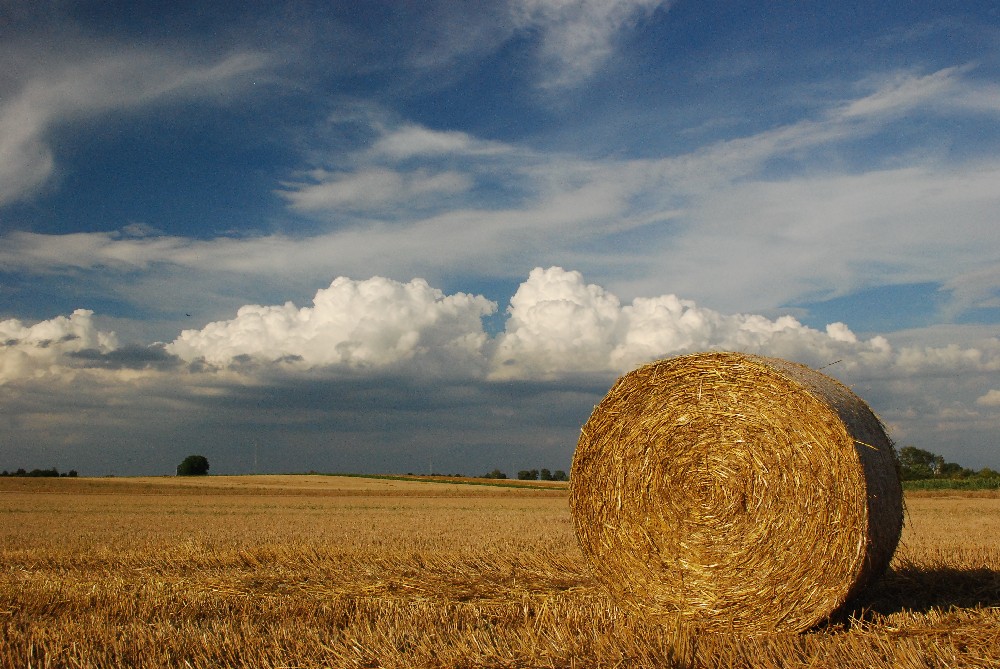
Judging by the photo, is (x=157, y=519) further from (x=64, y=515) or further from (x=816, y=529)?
(x=816, y=529)

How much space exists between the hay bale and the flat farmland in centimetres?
24

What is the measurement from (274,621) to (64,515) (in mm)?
15904

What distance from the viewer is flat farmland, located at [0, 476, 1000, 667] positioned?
5113 millimetres

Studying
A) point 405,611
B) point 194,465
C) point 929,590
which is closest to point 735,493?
point 929,590

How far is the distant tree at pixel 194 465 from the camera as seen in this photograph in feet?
294

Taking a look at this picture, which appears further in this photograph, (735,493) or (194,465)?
(194,465)

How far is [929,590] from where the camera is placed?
7578 millimetres

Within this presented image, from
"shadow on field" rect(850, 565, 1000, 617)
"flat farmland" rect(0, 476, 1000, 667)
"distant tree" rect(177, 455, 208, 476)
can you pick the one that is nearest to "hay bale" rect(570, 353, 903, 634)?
"flat farmland" rect(0, 476, 1000, 667)

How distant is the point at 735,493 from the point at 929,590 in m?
2.51

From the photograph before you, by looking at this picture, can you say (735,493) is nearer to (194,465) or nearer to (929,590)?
(929,590)

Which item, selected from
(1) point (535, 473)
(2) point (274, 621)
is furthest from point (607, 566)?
(1) point (535, 473)

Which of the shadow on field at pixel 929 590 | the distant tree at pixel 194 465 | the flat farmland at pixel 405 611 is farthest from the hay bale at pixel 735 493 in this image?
the distant tree at pixel 194 465

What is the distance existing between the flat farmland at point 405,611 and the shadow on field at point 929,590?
3 cm

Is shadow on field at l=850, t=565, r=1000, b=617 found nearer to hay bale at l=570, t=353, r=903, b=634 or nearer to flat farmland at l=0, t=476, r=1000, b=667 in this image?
flat farmland at l=0, t=476, r=1000, b=667
